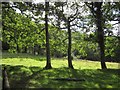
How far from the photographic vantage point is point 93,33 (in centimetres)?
3159

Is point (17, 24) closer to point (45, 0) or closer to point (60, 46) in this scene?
point (45, 0)

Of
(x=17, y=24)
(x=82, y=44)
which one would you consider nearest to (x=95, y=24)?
(x=82, y=44)

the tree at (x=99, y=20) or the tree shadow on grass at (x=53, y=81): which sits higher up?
the tree at (x=99, y=20)

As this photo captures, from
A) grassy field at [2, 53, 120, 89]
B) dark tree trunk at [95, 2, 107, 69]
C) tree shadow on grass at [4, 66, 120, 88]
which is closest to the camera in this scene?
tree shadow on grass at [4, 66, 120, 88]

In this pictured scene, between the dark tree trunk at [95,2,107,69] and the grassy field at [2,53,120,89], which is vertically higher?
the dark tree trunk at [95,2,107,69]

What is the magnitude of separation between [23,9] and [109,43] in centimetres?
1128

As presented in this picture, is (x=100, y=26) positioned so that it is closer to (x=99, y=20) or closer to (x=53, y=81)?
(x=99, y=20)

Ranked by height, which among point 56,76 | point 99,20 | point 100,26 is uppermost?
point 99,20

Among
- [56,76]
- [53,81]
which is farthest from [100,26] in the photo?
[53,81]

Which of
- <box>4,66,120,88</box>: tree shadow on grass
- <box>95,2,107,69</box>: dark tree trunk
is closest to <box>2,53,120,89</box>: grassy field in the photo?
<box>4,66,120,88</box>: tree shadow on grass

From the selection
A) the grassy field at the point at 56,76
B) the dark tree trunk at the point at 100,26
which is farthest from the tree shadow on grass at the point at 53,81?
the dark tree trunk at the point at 100,26

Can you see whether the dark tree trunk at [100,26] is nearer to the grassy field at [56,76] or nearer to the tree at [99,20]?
the tree at [99,20]

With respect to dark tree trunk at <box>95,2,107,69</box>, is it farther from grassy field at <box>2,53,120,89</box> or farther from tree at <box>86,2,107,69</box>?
grassy field at <box>2,53,120,89</box>

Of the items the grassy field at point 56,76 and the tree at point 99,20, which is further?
the tree at point 99,20
